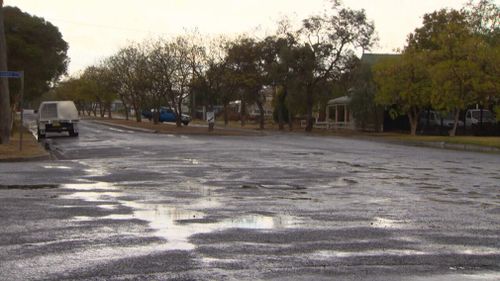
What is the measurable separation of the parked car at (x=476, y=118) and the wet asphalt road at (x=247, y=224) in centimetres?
3554

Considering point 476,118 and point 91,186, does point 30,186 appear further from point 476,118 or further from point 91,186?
point 476,118

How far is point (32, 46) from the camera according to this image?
38.8 m

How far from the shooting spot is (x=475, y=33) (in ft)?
131

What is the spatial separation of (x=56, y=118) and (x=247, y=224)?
1222 inches

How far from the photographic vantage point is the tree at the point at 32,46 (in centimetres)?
3819

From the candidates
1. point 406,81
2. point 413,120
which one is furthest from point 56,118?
point 413,120

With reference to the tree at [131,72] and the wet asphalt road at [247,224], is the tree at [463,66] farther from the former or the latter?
the tree at [131,72]

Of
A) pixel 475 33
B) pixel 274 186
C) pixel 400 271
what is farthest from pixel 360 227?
pixel 475 33

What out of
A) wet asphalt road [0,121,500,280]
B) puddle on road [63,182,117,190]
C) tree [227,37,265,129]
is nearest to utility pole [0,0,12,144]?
wet asphalt road [0,121,500,280]

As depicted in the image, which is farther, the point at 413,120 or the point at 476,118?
the point at 476,118

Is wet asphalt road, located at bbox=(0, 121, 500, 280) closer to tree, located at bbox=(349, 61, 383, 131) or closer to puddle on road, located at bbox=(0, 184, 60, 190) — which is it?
puddle on road, located at bbox=(0, 184, 60, 190)

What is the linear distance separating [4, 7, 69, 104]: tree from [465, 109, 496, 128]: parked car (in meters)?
31.1

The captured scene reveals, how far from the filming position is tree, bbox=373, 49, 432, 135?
4200cm

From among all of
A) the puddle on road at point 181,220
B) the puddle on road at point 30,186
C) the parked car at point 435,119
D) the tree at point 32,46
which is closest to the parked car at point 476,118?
the parked car at point 435,119
